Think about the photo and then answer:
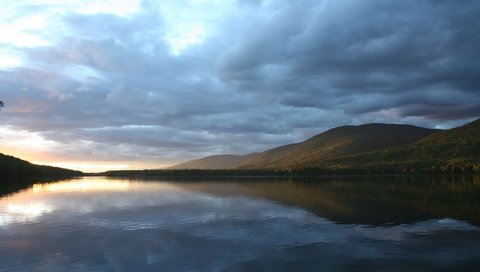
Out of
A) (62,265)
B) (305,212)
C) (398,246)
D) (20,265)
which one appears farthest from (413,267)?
(305,212)

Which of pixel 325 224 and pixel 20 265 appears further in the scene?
pixel 325 224

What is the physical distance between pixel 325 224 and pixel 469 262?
23.7 meters

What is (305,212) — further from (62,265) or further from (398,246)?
(62,265)

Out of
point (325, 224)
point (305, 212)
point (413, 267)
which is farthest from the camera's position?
point (305, 212)

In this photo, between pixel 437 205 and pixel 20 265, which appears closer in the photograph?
pixel 20 265

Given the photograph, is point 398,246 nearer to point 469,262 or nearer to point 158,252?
point 469,262

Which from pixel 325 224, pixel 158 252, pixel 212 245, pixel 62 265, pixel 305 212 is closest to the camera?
pixel 62 265

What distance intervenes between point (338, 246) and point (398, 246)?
6.02m

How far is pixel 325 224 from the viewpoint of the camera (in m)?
57.0

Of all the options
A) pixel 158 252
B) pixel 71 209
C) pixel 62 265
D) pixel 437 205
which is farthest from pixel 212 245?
pixel 437 205

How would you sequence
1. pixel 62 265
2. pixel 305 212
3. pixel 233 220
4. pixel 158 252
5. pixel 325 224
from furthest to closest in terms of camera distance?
pixel 305 212
pixel 233 220
pixel 325 224
pixel 158 252
pixel 62 265

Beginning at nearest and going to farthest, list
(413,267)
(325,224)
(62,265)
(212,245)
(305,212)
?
1. (413,267)
2. (62,265)
3. (212,245)
4. (325,224)
5. (305,212)

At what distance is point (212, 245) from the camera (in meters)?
42.8

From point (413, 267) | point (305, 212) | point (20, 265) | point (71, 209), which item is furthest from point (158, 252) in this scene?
point (71, 209)
